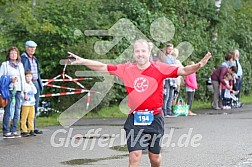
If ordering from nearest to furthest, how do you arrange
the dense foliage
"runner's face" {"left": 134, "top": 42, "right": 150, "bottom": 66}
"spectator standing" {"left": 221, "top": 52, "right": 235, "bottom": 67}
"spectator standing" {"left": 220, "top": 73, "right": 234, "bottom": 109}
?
"runner's face" {"left": 134, "top": 42, "right": 150, "bottom": 66} < the dense foliage < "spectator standing" {"left": 220, "top": 73, "right": 234, "bottom": 109} < "spectator standing" {"left": 221, "top": 52, "right": 235, "bottom": 67}

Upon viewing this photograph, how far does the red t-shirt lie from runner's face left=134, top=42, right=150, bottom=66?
0.42 ft

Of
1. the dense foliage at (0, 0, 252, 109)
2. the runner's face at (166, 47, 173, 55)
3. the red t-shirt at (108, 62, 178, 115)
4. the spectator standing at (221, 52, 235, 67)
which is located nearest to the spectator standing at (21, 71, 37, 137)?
the dense foliage at (0, 0, 252, 109)

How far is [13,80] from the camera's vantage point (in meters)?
13.4

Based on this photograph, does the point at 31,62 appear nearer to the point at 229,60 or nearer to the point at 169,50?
the point at 169,50

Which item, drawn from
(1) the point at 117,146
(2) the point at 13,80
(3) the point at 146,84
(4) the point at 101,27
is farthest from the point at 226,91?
(3) the point at 146,84

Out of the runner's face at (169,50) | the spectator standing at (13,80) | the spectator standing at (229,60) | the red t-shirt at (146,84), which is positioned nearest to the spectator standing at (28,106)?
the spectator standing at (13,80)

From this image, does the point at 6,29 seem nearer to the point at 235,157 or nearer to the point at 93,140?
the point at 93,140

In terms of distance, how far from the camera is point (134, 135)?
8008 millimetres

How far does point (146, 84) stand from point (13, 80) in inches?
231

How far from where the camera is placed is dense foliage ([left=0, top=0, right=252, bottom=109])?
19.7m

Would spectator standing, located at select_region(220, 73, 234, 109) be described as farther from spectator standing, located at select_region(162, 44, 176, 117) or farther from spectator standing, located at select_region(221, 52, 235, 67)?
spectator standing, located at select_region(162, 44, 176, 117)

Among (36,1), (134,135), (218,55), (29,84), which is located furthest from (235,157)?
(36,1)

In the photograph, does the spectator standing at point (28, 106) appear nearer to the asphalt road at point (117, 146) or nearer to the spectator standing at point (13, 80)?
the spectator standing at point (13, 80)

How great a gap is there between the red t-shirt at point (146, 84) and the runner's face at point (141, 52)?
0.42 feet
